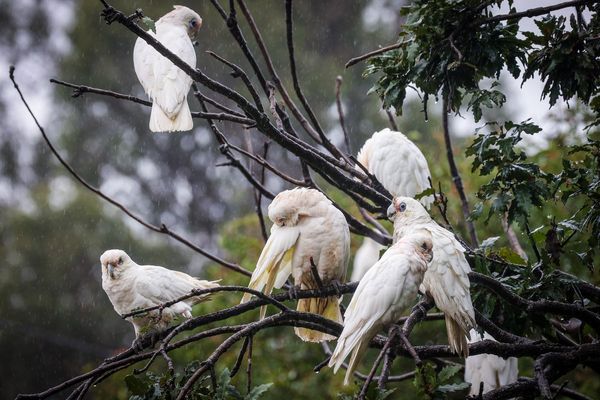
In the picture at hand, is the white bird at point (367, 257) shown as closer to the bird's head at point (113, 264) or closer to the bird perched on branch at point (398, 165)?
the bird perched on branch at point (398, 165)

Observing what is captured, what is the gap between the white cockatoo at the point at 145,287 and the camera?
352 cm

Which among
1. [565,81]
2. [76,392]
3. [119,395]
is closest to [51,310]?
[119,395]

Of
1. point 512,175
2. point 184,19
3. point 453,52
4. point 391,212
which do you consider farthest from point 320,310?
point 184,19

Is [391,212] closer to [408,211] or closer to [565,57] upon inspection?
[408,211]

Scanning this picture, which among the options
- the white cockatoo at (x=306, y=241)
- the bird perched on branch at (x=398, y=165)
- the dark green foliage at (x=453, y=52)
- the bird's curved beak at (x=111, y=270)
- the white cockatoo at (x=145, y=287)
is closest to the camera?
the dark green foliage at (x=453, y=52)

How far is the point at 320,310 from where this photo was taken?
142 inches

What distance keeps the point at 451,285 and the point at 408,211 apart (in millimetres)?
508

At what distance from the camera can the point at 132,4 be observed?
Answer: 1320 cm

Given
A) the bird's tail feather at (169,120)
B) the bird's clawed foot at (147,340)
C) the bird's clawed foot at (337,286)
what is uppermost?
the bird's tail feather at (169,120)

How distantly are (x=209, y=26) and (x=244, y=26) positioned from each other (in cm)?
95

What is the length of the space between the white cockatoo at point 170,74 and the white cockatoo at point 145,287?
714 mm

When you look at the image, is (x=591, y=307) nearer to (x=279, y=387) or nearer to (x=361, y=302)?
(x=361, y=302)

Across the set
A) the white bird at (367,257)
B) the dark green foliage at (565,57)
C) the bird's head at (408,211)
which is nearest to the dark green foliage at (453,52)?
the dark green foliage at (565,57)

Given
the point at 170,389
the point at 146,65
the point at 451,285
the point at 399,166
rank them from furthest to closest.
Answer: the point at 399,166
the point at 146,65
the point at 451,285
the point at 170,389
